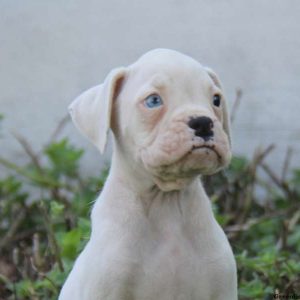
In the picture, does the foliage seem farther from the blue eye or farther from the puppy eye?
the blue eye

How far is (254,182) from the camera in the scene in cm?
586

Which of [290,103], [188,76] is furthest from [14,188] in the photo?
[188,76]

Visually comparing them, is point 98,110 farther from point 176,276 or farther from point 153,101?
point 176,276

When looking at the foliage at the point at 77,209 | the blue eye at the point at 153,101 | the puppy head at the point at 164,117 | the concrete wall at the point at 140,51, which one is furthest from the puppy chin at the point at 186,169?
the concrete wall at the point at 140,51

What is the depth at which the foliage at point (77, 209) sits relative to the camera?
4.87 meters

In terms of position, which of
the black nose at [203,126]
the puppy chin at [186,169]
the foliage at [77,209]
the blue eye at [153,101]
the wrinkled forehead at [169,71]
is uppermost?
the wrinkled forehead at [169,71]

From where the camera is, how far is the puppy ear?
3385mm

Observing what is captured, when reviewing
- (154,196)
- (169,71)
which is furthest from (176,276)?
(169,71)

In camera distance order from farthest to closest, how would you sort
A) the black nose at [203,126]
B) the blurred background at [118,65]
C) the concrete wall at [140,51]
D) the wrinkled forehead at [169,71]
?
the concrete wall at [140,51] → the blurred background at [118,65] → the wrinkled forehead at [169,71] → the black nose at [203,126]

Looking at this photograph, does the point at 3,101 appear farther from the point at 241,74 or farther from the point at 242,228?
the point at 242,228

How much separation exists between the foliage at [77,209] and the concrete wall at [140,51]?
28cm

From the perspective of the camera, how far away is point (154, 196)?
11.4 feet

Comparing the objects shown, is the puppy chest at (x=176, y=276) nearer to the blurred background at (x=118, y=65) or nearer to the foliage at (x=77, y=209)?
the foliage at (x=77, y=209)

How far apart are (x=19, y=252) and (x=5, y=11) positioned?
171 cm
